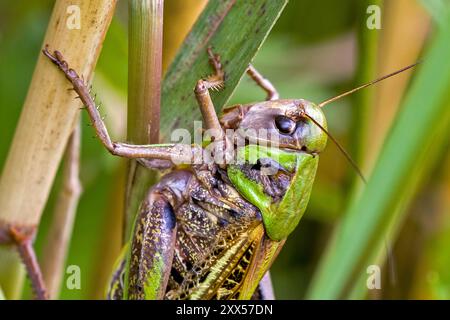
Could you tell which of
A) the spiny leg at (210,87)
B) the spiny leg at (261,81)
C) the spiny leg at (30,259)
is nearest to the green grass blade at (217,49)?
the spiny leg at (210,87)

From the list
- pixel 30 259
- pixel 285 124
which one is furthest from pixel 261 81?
pixel 30 259

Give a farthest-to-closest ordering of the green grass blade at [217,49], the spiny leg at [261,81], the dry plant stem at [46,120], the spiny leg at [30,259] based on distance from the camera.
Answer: the spiny leg at [261,81], the spiny leg at [30,259], the green grass blade at [217,49], the dry plant stem at [46,120]

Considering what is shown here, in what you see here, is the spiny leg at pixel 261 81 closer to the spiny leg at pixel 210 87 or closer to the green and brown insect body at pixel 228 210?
the green and brown insect body at pixel 228 210

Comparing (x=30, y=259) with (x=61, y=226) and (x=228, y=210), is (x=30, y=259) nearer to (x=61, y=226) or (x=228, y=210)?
(x=61, y=226)

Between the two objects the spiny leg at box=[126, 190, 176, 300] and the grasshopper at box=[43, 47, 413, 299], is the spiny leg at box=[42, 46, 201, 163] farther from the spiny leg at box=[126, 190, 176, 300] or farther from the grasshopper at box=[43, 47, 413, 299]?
the spiny leg at box=[126, 190, 176, 300]
